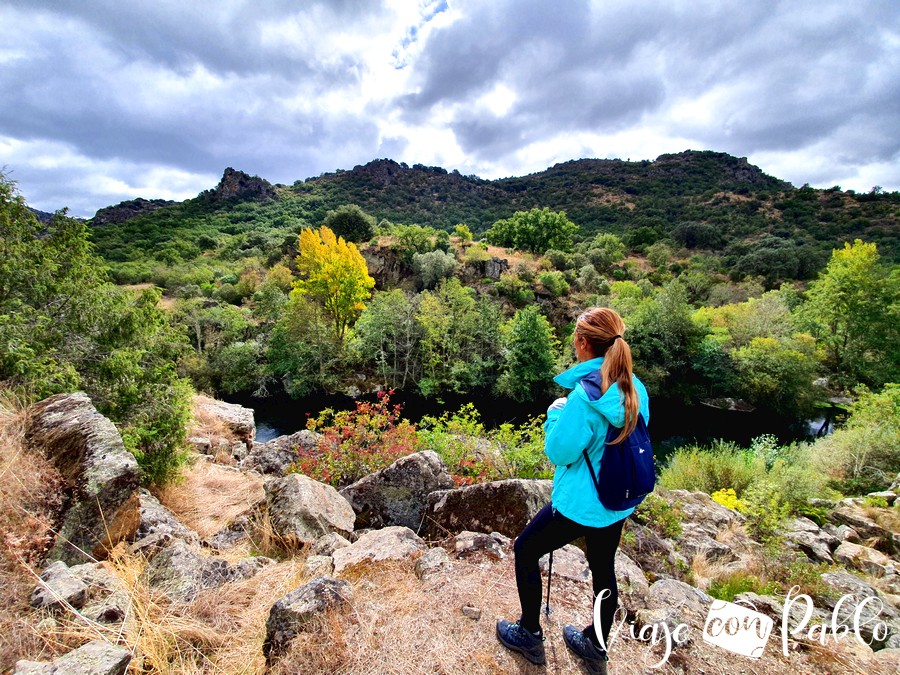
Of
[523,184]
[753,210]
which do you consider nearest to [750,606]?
[753,210]

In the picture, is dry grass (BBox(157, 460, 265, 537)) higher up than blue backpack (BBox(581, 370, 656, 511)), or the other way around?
blue backpack (BBox(581, 370, 656, 511))

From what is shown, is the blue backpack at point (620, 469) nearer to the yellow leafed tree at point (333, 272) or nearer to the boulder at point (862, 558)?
the boulder at point (862, 558)

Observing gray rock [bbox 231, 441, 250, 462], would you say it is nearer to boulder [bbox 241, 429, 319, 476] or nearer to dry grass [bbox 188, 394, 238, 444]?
dry grass [bbox 188, 394, 238, 444]

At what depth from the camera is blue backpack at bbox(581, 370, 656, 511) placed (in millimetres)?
1739

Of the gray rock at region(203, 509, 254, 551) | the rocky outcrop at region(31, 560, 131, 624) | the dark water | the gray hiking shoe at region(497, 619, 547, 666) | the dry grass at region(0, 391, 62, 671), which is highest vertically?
the dry grass at region(0, 391, 62, 671)

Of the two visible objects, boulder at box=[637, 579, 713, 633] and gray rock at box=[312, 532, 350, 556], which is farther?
gray rock at box=[312, 532, 350, 556]

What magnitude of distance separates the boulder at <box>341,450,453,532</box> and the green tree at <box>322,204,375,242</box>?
34303mm

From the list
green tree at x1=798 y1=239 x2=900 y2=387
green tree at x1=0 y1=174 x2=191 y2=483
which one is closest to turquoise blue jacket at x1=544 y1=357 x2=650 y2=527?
green tree at x1=0 y1=174 x2=191 y2=483

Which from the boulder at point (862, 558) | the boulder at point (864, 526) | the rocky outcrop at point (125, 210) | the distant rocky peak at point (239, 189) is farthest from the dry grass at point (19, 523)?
the rocky outcrop at point (125, 210)

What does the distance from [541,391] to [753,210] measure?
212ft

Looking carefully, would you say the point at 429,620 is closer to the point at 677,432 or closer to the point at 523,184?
the point at 677,432

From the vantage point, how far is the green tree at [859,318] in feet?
63.3

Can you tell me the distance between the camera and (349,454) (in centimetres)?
593

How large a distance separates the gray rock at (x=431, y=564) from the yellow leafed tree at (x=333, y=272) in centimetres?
1979
